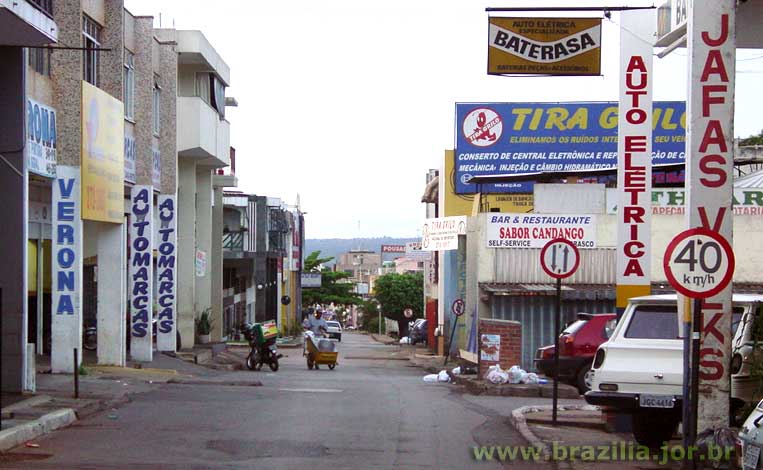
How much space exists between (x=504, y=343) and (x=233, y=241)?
3699 centimetres

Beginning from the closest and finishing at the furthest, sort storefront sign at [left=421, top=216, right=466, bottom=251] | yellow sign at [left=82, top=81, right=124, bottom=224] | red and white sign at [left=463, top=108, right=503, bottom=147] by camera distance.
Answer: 1. yellow sign at [left=82, top=81, right=124, bottom=224]
2. storefront sign at [left=421, top=216, right=466, bottom=251]
3. red and white sign at [left=463, top=108, right=503, bottom=147]

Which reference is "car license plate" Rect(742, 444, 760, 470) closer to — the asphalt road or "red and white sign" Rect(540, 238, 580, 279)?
the asphalt road

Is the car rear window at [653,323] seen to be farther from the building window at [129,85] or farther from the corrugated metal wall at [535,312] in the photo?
the corrugated metal wall at [535,312]

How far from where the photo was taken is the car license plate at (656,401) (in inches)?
459

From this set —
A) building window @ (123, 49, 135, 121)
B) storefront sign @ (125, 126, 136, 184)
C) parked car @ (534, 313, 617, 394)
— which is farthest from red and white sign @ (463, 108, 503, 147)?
parked car @ (534, 313, 617, 394)

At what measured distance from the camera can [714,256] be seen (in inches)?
373

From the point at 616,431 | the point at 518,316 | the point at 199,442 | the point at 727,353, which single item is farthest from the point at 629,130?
the point at 518,316

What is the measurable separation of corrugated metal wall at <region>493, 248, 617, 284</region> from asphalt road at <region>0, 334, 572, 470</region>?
12.3 metres

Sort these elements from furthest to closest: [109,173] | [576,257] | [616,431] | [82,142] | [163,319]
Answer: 1. [163,319]
2. [109,173]
3. [82,142]
4. [576,257]
5. [616,431]

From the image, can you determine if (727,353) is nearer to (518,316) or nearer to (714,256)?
(714,256)

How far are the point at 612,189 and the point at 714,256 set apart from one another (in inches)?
983

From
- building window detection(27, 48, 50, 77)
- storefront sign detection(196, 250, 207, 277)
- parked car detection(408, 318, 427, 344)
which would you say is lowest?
parked car detection(408, 318, 427, 344)

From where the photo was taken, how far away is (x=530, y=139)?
4397 centimetres

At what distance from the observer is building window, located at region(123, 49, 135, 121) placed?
2688cm
